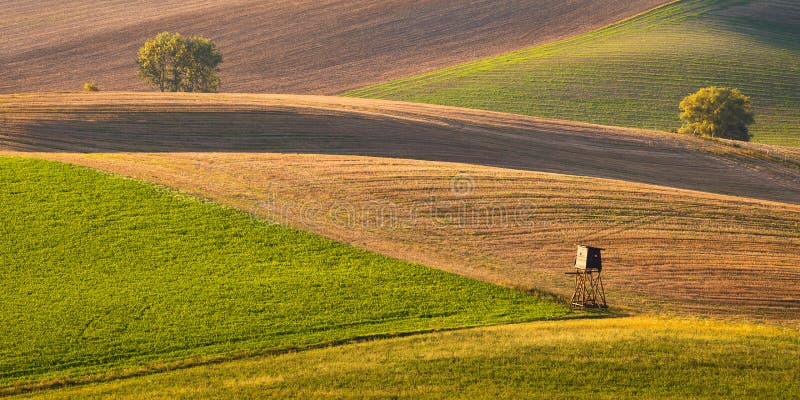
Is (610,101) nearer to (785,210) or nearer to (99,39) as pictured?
(785,210)

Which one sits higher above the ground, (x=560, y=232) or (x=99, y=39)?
(x=99, y=39)

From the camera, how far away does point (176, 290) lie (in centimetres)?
2644

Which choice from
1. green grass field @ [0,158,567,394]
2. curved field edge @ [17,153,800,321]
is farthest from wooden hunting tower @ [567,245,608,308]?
green grass field @ [0,158,567,394]

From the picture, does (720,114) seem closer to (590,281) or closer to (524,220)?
(524,220)

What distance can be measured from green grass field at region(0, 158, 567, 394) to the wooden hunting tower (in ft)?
3.09

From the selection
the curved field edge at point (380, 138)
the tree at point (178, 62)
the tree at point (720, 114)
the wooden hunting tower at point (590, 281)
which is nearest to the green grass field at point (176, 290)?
the wooden hunting tower at point (590, 281)

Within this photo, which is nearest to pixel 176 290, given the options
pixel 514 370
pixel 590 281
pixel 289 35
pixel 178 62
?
pixel 514 370

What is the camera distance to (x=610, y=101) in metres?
73.4

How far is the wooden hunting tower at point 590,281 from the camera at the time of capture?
27.2 meters

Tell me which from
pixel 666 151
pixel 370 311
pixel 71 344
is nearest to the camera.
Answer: pixel 71 344

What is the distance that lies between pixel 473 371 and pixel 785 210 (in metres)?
22.9

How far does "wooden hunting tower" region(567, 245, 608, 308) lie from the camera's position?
2723cm

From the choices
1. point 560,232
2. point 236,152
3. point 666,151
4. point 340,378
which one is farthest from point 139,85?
point 340,378

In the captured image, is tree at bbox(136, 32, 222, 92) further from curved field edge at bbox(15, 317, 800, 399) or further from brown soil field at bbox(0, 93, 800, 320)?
curved field edge at bbox(15, 317, 800, 399)
